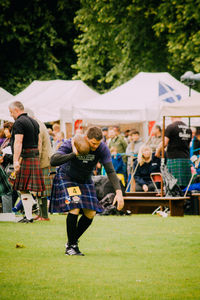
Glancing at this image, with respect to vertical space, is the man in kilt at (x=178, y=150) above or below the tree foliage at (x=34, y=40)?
below

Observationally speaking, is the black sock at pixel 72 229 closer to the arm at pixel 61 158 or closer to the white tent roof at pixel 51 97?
the arm at pixel 61 158

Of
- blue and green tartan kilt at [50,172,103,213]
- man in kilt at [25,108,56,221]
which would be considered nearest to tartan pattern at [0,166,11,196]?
man in kilt at [25,108,56,221]

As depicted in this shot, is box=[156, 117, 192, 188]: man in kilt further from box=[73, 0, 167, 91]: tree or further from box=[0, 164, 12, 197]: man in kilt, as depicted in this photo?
box=[73, 0, 167, 91]: tree

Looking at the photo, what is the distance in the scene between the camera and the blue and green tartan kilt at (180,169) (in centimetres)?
1252

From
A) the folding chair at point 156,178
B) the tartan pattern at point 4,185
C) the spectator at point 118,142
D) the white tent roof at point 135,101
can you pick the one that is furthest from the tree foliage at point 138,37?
the tartan pattern at point 4,185

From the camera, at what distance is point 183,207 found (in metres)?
12.1

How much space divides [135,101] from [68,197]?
1149 cm

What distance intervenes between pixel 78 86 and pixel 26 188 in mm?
14561

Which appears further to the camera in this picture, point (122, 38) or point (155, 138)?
point (122, 38)

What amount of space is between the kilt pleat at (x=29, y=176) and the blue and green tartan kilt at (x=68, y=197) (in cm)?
277

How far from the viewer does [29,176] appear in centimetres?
972

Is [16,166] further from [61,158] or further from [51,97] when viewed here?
[51,97]

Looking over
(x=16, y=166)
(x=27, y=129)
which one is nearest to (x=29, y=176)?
(x=16, y=166)

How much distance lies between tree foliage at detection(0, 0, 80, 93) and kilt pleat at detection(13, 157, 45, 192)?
20.1 meters
